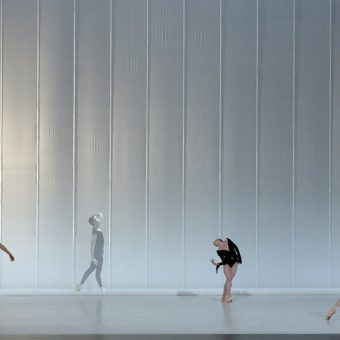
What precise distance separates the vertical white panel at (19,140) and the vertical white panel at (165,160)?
2.61m

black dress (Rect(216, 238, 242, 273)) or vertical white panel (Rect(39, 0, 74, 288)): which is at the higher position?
vertical white panel (Rect(39, 0, 74, 288))

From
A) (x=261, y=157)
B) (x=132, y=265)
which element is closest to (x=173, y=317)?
(x=132, y=265)

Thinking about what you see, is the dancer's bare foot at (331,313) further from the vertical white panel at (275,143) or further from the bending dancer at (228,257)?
the vertical white panel at (275,143)

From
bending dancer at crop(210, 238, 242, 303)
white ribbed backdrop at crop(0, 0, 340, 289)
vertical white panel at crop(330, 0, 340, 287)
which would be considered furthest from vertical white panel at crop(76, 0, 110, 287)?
vertical white panel at crop(330, 0, 340, 287)

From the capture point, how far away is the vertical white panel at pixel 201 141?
59.0 ft

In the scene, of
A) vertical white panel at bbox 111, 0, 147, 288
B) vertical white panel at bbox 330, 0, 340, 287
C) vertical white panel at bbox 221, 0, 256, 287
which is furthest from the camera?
vertical white panel at bbox 330, 0, 340, 287

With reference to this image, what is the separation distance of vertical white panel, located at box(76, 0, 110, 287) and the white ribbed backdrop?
3 cm

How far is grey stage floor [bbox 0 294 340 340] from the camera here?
11.6 m

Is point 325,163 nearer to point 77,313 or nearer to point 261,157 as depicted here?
point 261,157

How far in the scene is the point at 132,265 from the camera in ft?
58.7

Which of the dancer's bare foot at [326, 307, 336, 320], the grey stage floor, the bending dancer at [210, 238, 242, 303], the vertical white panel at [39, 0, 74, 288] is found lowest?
the grey stage floor

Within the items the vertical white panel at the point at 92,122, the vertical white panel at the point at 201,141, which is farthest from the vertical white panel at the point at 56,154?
the vertical white panel at the point at 201,141

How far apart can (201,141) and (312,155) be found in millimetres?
2515

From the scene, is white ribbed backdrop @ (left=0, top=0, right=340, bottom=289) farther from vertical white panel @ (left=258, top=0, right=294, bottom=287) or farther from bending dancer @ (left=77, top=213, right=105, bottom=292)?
bending dancer @ (left=77, top=213, right=105, bottom=292)
